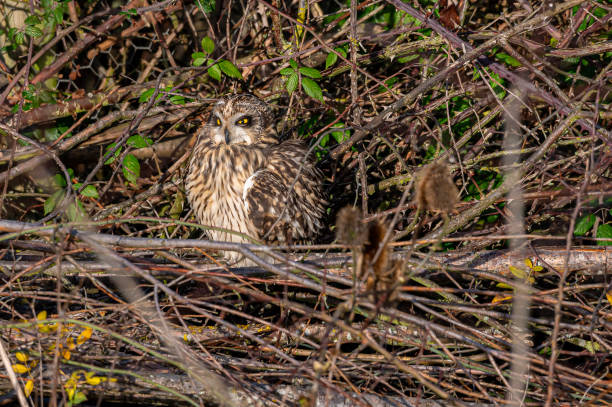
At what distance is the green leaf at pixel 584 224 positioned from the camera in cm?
258

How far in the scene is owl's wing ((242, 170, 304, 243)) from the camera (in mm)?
2713

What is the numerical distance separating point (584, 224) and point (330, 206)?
1.28 m

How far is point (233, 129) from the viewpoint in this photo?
2.95m

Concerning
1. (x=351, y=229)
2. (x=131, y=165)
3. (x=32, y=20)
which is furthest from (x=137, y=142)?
(x=351, y=229)

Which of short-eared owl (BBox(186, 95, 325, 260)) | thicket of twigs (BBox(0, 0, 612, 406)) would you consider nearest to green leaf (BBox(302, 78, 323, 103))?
thicket of twigs (BBox(0, 0, 612, 406))

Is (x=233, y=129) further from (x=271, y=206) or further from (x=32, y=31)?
(x=32, y=31)

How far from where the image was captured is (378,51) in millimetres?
3168

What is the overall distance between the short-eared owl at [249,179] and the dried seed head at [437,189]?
1303 millimetres

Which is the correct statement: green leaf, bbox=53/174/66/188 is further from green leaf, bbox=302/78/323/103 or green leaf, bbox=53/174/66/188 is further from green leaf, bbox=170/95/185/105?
green leaf, bbox=302/78/323/103

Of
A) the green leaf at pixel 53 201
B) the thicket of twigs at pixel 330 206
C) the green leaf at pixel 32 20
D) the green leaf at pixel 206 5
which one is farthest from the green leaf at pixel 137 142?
the green leaf at pixel 32 20

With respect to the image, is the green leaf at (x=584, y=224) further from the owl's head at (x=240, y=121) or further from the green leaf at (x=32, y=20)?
the green leaf at (x=32, y=20)

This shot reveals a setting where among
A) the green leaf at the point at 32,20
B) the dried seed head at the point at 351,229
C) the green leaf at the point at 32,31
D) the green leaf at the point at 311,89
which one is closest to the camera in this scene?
the dried seed head at the point at 351,229

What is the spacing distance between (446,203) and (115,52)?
109 inches

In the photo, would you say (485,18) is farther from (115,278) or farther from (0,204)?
(0,204)
